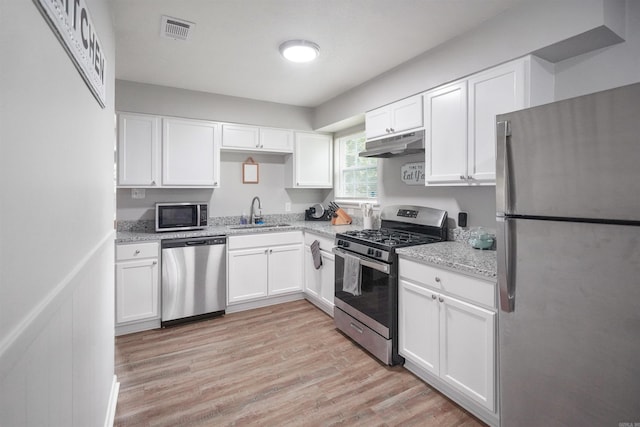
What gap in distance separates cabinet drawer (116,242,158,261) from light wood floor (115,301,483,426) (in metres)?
0.76

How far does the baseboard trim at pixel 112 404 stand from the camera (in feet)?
5.73

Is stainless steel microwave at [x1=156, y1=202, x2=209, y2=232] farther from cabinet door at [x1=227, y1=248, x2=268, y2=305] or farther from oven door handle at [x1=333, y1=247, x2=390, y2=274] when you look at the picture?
oven door handle at [x1=333, y1=247, x2=390, y2=274]

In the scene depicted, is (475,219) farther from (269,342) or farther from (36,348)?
(36,348)

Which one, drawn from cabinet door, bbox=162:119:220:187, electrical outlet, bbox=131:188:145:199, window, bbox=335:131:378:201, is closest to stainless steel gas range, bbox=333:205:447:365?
window, bbox=335:131:378:201

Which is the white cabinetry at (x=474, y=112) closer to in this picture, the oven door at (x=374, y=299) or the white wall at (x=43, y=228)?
the oven door at (x=374, y=299)

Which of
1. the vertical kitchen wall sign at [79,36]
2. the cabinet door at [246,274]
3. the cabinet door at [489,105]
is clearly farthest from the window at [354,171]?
the vertical kitchen wall sign at [79,36]

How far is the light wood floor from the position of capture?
1.90 metres

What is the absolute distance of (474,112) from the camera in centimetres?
220

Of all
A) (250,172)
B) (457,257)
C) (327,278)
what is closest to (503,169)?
(457,257)

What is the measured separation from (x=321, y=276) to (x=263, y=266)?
696mm

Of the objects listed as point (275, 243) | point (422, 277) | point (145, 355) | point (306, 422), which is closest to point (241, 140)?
point (275, 243)

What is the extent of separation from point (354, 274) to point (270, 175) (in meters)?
2.17

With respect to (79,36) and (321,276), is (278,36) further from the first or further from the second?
(321,276)

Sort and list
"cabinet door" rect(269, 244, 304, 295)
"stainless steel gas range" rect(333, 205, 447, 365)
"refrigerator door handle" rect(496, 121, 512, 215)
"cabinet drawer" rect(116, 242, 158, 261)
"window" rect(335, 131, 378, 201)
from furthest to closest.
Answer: "window" rect(335, 131, 378, 201) < "cabinet door" rect(269, 244, 304, 295) < "cabinet drawer" rect(116, 242, 158, 261) < "stainless steel gas range" rect(333, 205, 447, 365) < "refrigerator door handle" rect(496, 121, 512, 215)
